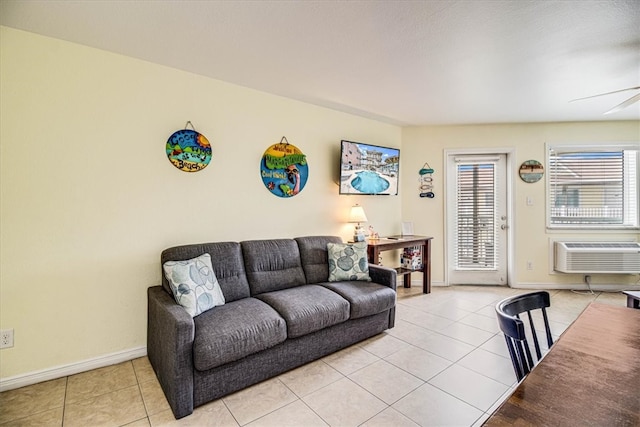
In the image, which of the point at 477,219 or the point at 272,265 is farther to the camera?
the point at 477,219

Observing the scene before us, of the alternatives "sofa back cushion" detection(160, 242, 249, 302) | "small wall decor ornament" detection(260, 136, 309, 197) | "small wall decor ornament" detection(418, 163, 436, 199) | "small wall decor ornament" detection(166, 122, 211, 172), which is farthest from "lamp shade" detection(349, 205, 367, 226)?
"small wall decor ornament" detection(166, 122, 211, 172)

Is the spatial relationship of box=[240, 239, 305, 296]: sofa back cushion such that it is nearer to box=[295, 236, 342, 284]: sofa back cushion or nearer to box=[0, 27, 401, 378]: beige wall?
box=[295, 236, 342, 284]: sofa back cushion

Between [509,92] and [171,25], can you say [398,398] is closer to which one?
[171,25]

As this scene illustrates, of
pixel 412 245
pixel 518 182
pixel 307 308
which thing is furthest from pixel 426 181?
pixel 307 308

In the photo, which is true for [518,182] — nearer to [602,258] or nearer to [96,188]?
[602,258]

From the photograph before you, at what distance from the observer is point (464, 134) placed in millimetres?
4512

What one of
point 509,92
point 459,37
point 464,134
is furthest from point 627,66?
point 464,134

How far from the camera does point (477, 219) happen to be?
4582 millimetres

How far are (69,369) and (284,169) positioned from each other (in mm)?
2416

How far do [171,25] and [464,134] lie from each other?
13.1ft

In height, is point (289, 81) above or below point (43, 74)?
above

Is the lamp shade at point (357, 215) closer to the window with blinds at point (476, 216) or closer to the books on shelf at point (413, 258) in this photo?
the books on shelf at point (413, 258)

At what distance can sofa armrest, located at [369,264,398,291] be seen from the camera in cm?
299

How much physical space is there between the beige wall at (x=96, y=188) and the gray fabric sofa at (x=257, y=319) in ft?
1.02
